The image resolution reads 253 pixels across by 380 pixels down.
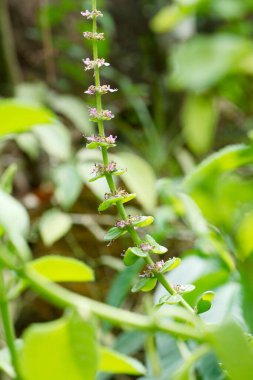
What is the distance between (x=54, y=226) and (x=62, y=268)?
A: 738mm

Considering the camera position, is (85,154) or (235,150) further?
(85,154)

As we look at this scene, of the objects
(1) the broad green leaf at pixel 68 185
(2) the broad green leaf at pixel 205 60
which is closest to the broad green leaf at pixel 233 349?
(1) the broad green leaf at pixel 68 185

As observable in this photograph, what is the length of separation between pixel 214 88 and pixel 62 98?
0.53m

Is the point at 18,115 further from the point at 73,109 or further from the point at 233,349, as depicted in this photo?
the point at 73,109

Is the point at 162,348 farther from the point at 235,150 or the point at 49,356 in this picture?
the point at 49,356

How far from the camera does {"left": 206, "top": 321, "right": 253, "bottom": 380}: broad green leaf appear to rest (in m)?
0.15

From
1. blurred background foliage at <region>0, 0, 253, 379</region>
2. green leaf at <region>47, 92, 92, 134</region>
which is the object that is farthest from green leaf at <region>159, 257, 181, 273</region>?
green leaf at <region>47, 92, 92, 134</region>

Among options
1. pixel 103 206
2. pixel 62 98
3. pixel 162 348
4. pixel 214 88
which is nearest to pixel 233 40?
pixel 214 88

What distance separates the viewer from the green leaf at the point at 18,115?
21 cm

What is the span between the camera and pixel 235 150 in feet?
1.31

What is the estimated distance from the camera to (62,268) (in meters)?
0.25

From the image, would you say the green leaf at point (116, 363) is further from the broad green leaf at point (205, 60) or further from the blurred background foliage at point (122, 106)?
the broad green leaf at point (205, 60)

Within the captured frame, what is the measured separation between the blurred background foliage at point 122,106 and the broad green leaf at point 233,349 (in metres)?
0.45

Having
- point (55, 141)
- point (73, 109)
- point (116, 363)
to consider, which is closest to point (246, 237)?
point (116, 363)
